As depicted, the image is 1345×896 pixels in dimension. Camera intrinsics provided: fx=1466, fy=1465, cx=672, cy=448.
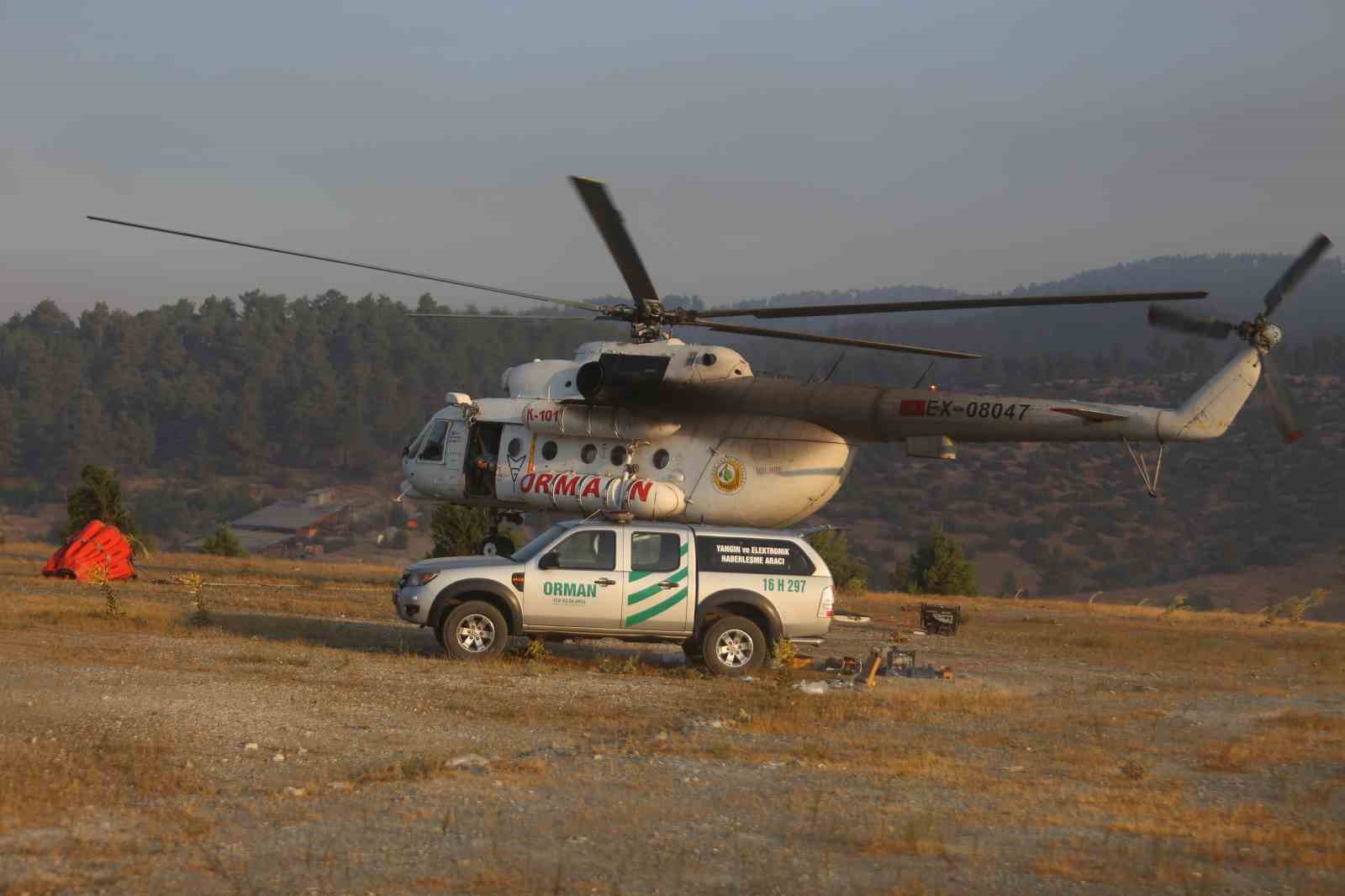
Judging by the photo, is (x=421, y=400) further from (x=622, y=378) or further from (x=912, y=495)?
(x=622, y=378)

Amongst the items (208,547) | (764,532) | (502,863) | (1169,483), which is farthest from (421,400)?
(502,863)

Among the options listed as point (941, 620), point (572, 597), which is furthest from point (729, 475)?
point (572, 597)

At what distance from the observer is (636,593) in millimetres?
15070

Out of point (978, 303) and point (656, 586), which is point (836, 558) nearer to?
point (978, 303)

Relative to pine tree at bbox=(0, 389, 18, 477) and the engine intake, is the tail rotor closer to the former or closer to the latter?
the engine intake

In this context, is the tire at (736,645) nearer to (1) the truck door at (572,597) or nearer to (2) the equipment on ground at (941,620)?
(1) the truck door at (572,597)

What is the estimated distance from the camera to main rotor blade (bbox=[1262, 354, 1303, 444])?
66.1 ft

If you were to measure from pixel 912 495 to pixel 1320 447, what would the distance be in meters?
24.8

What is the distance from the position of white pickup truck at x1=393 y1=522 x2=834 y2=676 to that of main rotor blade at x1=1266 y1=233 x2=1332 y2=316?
8.51 m

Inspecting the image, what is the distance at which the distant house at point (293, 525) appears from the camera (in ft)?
304

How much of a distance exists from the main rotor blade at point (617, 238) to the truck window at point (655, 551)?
514cm

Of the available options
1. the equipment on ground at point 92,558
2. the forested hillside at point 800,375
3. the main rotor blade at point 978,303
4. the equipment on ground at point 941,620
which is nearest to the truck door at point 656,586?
the main rotor blade at point 978,303

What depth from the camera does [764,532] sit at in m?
15.7

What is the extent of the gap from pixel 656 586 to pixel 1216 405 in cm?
938
